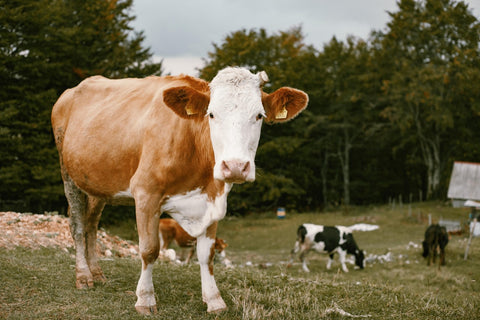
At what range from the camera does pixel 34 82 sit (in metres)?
21.8

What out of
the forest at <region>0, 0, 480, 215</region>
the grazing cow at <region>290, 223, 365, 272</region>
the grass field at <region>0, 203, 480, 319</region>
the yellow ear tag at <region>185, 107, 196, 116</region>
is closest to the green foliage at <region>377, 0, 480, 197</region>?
the forest at <region>0, 0, 480, 215</region>

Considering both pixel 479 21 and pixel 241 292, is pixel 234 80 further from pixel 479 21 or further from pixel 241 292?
pixel 479 21

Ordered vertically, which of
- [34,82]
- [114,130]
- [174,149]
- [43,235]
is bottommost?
[43,235]

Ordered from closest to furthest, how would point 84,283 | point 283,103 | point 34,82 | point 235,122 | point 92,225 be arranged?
point 235,122 → point 283,103 → point 84,283 → point 92,225 → point 34,82

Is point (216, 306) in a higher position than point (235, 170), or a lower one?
lower

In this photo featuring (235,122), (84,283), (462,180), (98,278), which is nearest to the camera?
(235,122)

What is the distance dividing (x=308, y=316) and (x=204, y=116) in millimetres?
2342

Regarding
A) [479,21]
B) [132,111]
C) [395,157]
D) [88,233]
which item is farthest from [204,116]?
[395,157]

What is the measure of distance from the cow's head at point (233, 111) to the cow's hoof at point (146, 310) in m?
1.69

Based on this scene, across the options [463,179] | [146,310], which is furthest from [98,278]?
[463,179]

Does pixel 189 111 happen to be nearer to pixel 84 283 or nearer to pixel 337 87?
pixel 84 283

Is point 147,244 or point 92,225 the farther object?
point 92,225

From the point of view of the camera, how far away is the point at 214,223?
5.11 meters

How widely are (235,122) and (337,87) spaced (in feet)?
118
